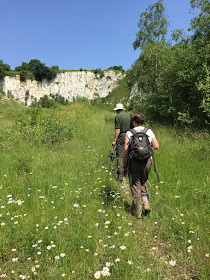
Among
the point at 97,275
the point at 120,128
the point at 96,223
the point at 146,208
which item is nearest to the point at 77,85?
the point at 120,128

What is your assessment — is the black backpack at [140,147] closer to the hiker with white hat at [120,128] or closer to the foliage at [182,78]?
the hiker with white hat at [120,128]

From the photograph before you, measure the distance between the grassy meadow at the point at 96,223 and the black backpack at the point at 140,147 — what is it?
1075 mm

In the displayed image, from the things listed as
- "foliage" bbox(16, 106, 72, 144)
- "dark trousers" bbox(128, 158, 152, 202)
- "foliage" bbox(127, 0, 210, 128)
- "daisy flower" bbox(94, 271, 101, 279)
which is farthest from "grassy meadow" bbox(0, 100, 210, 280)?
"foliage" bbox(127, 0, 210, 128)

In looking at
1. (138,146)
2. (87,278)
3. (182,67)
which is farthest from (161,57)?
(87,278)

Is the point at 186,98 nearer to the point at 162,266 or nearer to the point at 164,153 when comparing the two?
the point at 164,153

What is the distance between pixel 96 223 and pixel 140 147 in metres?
1.45

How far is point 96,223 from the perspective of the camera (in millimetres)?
2840

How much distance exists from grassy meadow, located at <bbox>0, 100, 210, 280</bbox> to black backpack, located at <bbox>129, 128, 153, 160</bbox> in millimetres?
1075

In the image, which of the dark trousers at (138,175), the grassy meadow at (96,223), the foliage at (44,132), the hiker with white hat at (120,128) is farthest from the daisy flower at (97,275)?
the foliage at (44,132)

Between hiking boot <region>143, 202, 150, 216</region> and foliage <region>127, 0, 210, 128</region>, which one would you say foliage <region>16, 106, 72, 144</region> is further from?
foliage <region>127, 0, 210, 128</region>

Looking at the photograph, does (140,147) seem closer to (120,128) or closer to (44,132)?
(120,128)

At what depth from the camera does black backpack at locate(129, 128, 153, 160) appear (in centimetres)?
302

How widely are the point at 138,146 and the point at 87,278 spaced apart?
6.46ft

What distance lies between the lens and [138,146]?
3035 millimetres
